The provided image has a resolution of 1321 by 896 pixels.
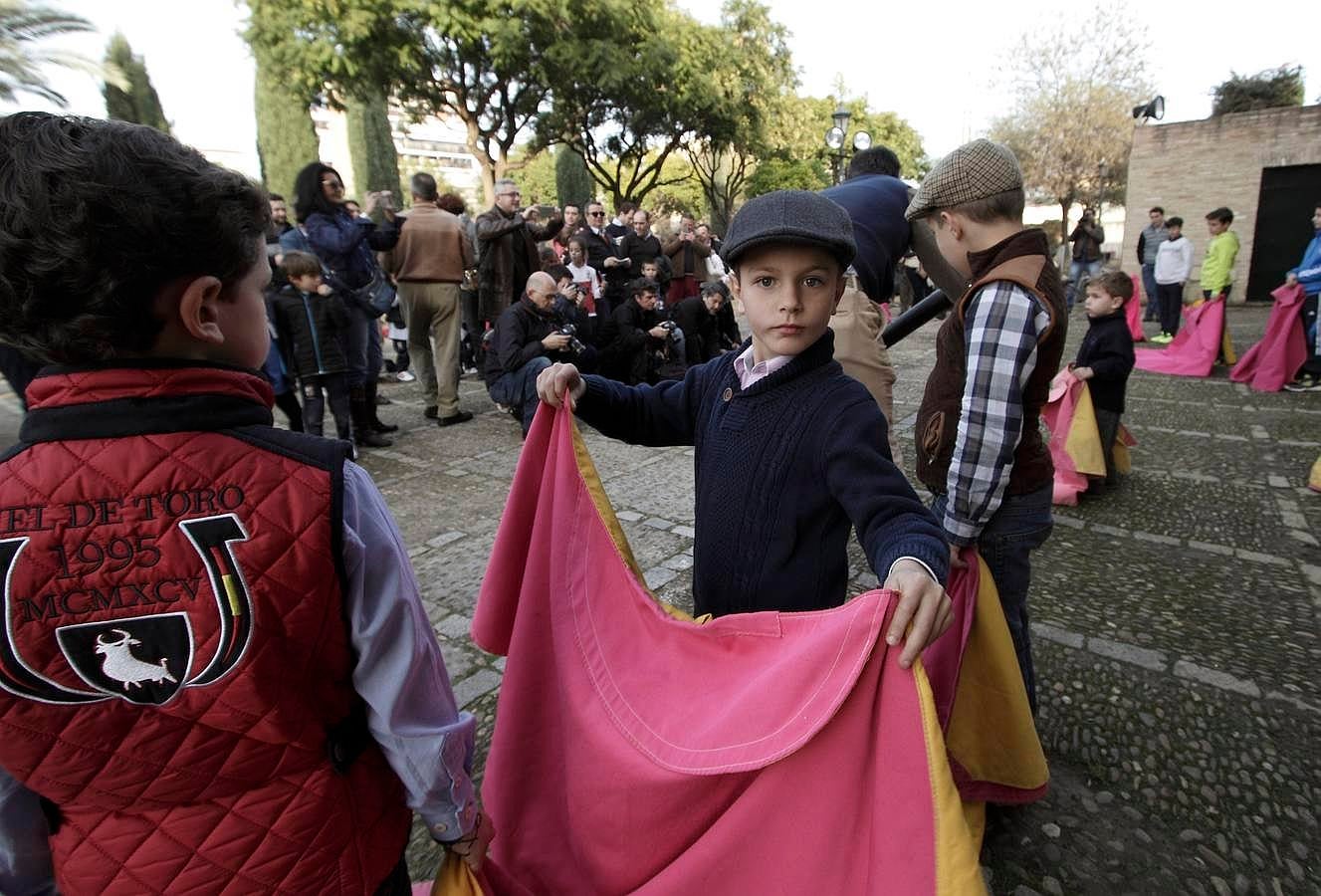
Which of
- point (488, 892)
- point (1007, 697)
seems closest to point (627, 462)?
point (1007, 697)

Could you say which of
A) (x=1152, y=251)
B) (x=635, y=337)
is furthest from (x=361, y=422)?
(x=1152, y=251)

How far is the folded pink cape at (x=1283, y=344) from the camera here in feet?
25.0

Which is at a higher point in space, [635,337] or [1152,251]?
[1152,251]

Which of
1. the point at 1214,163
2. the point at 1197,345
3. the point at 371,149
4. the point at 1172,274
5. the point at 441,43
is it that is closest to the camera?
the point at 1197,345

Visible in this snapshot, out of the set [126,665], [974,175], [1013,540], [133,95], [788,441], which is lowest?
[1013,540]

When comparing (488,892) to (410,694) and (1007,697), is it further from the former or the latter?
(1007,697)

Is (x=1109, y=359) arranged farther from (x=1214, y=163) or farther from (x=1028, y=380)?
(x=1214, y=163)

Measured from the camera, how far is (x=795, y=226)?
56.2 inches

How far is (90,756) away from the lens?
94 cm

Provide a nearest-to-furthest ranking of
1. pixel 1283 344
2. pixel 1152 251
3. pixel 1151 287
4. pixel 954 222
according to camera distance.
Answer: pixel 954 222 → pixel 1283 344 → pixel 1152 251 → pixel 1151 287

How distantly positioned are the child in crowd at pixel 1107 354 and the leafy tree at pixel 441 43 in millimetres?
17359

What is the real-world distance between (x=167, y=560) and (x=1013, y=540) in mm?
2035

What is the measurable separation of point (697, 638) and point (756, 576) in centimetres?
22

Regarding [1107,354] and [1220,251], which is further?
[1220,251]
